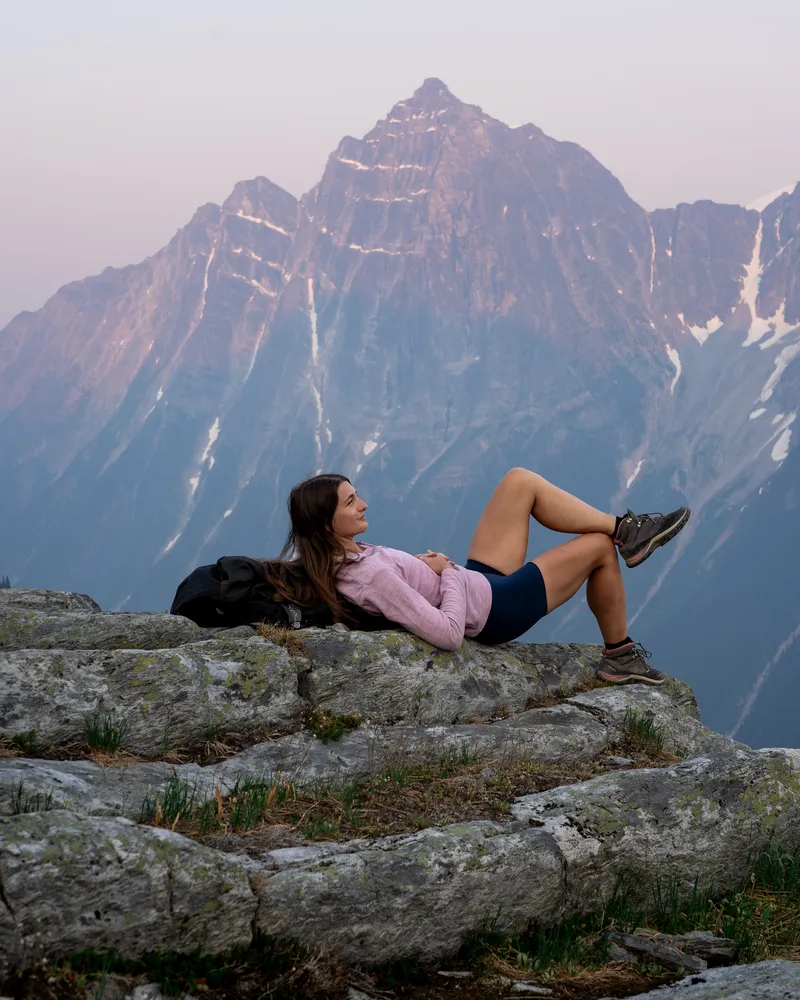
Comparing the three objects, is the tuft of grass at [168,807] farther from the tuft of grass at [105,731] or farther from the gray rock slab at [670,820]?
the gray rock slab at [670,820]

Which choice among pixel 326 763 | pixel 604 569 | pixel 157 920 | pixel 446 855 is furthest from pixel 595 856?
pixel 604 569

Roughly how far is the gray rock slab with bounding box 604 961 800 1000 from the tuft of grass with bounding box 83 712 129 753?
378 cm

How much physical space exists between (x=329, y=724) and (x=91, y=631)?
95.6 inches

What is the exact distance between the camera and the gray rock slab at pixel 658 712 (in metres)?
8.93

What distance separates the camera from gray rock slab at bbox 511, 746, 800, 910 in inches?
234

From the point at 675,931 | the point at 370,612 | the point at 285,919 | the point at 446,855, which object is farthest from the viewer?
the point at 370,612

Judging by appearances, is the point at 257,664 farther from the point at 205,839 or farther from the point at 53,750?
the point at 205,839

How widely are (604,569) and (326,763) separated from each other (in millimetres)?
3813

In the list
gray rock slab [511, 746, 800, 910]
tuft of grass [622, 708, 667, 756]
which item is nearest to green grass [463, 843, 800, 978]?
gray rock slab [511, 746, 800, 910]

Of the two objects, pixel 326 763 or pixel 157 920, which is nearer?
pixel 157 920

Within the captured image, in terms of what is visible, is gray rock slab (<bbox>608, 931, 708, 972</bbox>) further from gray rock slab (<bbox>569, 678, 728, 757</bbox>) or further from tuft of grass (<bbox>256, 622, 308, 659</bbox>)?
tuft of grass (<bbox>256, 622, 308, 659</bbox>)

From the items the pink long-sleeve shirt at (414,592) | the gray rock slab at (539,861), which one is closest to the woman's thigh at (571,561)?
the pink long-sleeve shirt at (414,592)

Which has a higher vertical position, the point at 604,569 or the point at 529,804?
the point at 604,569

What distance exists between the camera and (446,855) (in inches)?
207
